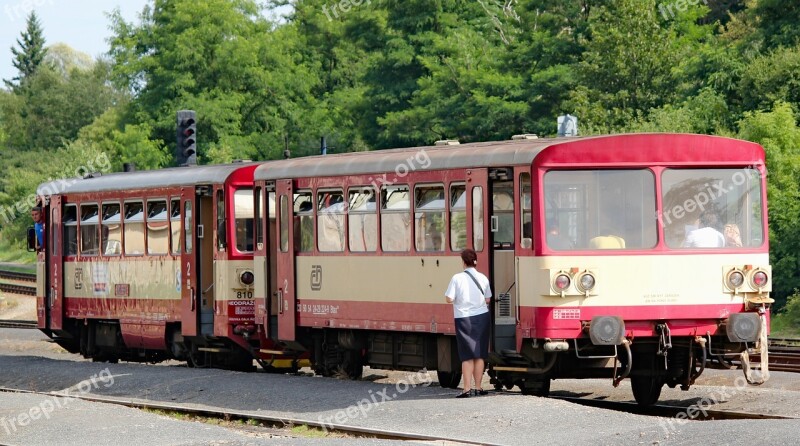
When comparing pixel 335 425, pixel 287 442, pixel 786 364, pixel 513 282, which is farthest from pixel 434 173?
pixel 786 364

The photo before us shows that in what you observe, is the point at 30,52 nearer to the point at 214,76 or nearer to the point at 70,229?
the point at 214,76

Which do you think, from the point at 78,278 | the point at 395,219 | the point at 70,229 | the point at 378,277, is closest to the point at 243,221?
the point at 378,277

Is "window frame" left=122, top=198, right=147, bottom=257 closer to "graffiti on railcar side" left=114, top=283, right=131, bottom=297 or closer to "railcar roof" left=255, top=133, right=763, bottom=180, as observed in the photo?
"graffiti on railcar side" left=114, top=283, right=131, bottom=297

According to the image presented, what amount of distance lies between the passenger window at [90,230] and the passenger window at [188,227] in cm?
312

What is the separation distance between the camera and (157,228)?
79.5 ft

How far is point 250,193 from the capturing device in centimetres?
2272

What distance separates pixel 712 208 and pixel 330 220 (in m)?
5.32

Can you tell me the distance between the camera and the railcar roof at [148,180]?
75.1 ft

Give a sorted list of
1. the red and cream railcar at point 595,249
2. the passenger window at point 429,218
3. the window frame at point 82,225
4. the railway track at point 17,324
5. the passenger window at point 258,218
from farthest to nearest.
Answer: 1. the railway track at point 17,324
2. the window frame at point 82,225
3. the passenger window at point 258,218
4. the passenger window at point 429,218
5. the red and cream railcar at point 595,249

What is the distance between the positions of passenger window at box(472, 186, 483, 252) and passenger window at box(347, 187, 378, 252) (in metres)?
1.95

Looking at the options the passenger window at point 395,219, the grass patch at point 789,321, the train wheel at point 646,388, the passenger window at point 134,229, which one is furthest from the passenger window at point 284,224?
the grass patch at point 789,321

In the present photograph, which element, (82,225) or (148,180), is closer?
(148,180)

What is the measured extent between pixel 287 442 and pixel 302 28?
236ft

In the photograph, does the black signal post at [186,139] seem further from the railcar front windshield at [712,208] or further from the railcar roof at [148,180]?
the railcar front windshield at [712,208]
